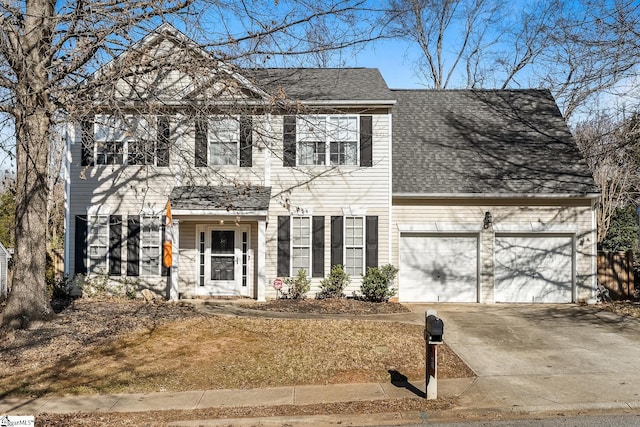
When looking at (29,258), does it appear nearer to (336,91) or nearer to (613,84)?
(336,91)

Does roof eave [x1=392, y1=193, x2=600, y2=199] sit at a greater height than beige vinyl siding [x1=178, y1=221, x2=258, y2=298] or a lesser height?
greater

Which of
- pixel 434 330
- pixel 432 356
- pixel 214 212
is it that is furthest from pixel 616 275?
pixel 214 212

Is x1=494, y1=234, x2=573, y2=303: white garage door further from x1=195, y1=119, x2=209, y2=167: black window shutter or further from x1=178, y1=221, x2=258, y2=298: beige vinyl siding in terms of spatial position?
x1=195, y1=119, x2=209, y2=167: black window shutter

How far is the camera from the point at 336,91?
15586 millimetres

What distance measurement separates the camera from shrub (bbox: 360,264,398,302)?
567 inches

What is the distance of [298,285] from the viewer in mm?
14711

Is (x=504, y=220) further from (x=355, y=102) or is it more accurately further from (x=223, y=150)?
(x=223, y=150)

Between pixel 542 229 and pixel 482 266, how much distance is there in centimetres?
199

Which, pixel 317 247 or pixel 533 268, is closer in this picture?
pixel 317 247

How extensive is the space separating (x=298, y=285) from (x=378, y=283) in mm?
2239

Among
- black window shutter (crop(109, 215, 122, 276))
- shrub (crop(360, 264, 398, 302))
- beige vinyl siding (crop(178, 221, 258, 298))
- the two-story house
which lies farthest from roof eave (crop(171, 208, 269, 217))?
shrub (crop(360, 264, 398, 302))

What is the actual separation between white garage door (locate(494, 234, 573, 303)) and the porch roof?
22.9 ft

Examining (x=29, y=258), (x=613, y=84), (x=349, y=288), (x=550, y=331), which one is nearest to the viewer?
(x=29, y=258)

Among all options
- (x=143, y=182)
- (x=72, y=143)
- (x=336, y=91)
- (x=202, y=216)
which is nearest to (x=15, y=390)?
(x=202, y=216)
